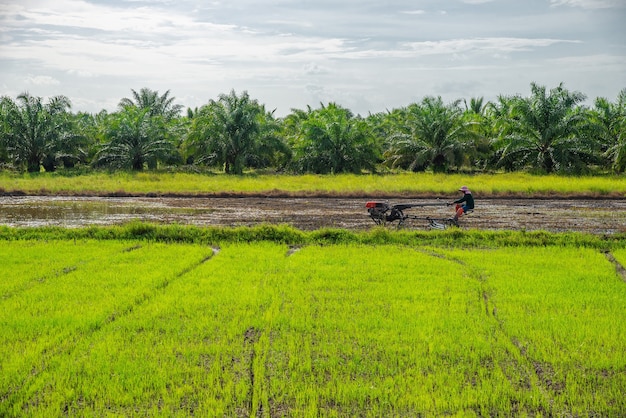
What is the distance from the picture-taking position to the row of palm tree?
99.1 ft

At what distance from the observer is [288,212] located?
18.3 m

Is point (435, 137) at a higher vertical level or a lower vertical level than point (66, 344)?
higher

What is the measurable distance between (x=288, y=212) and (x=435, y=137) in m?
15.7

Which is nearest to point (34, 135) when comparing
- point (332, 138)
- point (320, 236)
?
point (332, 138)

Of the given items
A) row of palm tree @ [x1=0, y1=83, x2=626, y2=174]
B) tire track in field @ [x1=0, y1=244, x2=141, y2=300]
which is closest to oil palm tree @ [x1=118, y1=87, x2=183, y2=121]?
row of palm tree @ [x1=0, y1=83, x2=626, y2=174]

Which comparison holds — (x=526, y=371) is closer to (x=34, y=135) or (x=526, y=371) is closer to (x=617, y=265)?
(x=617, y=265)

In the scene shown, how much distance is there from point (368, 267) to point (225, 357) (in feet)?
14.9

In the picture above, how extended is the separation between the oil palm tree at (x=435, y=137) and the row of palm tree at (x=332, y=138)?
0.05 meters

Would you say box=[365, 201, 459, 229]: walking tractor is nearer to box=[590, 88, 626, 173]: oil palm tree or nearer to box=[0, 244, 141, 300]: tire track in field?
box=[0, 244, 141, 300]: tire track in field

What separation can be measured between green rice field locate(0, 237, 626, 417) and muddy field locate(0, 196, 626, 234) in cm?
465

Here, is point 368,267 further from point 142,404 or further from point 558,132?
point 558,132

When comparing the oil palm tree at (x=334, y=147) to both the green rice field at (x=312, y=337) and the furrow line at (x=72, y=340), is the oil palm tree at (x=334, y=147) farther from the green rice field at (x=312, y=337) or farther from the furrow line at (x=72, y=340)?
the furrow line at (x=72, y=340)

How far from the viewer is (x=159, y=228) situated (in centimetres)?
1395

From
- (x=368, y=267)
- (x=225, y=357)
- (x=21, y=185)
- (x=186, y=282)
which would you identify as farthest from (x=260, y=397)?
(x=21, y=185)
